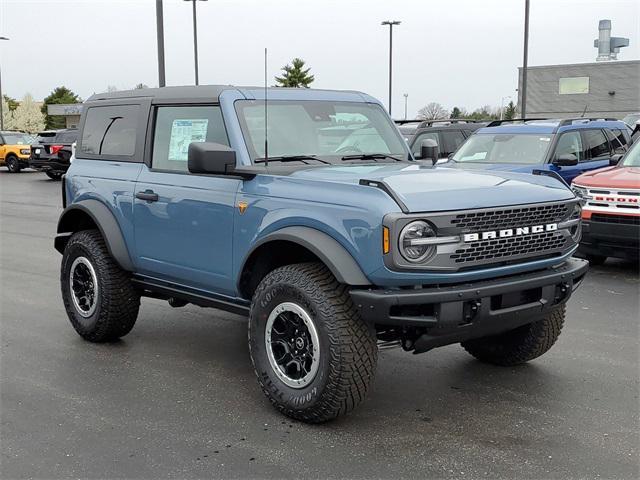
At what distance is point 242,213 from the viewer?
4.81 m

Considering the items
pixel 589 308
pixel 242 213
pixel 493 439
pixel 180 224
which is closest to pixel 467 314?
pixel 493 439

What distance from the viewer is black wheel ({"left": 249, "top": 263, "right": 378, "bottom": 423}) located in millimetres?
4164

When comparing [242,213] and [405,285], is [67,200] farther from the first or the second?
[405,285]

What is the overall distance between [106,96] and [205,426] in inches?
126

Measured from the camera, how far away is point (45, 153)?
86.9 ft

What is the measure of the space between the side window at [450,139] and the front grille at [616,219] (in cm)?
728

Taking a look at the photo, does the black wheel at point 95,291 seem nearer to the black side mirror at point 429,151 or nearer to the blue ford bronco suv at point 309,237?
the blue ford bronco suv at point 309,237

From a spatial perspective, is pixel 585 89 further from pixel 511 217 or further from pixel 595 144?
pixel 511 217

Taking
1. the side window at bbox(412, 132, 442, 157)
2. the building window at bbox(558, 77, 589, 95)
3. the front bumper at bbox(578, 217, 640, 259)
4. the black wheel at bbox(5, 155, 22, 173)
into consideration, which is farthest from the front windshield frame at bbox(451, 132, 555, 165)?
the building window at bbox(558, 77, 589, 95)

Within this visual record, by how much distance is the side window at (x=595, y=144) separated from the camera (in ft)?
39.3

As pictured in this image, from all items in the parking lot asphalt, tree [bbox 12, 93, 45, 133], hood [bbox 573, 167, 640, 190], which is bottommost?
the parking lot asphalt

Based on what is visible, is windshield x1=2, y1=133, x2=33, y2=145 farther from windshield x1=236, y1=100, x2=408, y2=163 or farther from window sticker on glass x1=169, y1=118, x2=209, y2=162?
windshield x1=236, y1=100, x2=408, y2=163

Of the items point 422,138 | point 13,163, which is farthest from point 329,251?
point 13,163

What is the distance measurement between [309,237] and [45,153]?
24.3m
